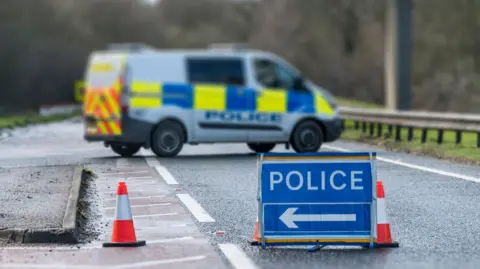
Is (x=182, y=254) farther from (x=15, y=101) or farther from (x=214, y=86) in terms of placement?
(x=15, y=101)

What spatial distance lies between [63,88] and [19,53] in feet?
13.5

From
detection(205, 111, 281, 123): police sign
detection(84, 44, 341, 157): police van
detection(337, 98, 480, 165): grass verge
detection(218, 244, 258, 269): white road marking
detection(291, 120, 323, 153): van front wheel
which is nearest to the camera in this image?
detection(218, 244, 258, 269): white road marking

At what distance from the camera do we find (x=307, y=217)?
9.95 m

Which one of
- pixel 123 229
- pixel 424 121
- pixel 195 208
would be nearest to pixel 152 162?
pixel 195 208

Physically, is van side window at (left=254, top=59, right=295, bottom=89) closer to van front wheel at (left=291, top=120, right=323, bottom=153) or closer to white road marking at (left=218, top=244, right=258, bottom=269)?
van front wheel at (left=291, top=120, right=323, bottom=153)

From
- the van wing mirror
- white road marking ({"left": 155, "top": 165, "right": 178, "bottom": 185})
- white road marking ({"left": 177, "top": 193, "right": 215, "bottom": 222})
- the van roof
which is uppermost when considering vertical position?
the van roof

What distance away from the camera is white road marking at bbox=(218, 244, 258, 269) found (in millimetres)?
9062

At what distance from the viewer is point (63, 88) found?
79062 millimetres

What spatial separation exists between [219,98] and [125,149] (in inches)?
86.4

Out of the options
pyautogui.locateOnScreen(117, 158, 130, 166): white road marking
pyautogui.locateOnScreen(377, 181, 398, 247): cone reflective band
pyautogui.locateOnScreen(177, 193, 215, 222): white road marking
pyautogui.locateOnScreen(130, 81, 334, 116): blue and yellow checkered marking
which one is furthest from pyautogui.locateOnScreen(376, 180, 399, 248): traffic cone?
pyautogui.locateOnScreen(130, 81, 334, 116): blue and yellow checkered marking

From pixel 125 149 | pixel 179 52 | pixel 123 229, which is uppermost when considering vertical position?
pixel 179 52

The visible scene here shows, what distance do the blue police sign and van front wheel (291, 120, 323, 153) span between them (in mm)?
11574

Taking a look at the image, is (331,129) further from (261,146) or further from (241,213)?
(241,213)

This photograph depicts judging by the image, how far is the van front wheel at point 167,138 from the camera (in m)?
20.9
